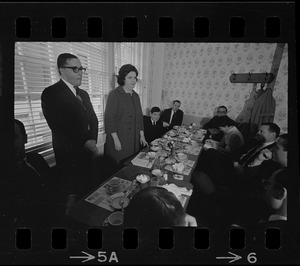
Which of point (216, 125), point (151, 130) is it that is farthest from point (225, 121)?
point (151, 130)

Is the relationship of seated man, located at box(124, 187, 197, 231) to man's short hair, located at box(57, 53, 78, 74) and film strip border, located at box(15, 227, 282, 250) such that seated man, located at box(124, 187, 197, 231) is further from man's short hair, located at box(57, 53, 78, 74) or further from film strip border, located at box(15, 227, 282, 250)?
man's short hair, located at box(57, 53, 78, 74)

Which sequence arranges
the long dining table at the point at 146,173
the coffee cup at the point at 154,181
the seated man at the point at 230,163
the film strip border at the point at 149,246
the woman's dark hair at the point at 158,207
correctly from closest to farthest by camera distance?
the woman's dark hair at the point at 158,207
the long dining table at the point at 146,173
the film strip border at the point at 149,246
the coffee cup at the point at 154,181
the seated man at the point at 230,163

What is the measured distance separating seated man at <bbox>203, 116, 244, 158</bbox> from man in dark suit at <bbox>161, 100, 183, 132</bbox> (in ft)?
1.15

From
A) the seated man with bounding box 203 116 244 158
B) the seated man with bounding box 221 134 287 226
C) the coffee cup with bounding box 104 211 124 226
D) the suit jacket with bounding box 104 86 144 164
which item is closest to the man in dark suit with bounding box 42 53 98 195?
the suit jacket with bounding box 104 86 144 164

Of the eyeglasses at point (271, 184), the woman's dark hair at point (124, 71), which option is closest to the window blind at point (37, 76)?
the woman's dark hair at point (124, 71)

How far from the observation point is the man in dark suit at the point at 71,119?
1.01m

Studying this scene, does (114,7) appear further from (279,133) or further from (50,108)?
(279,133)

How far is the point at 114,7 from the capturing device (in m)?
0.84

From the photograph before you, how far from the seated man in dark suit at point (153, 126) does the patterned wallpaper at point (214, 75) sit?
0.10 metres

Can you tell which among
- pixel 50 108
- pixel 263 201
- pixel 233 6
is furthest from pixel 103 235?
pixel 233 6

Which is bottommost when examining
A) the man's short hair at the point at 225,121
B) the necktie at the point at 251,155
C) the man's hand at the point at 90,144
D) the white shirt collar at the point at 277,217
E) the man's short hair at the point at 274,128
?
the white shirt collar at the point at 277,217

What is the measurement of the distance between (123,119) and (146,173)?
48 cm

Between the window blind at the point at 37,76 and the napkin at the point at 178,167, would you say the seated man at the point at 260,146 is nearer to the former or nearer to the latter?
the napkin at the point at 178,167

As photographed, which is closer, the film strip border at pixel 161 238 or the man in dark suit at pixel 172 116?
the film strip border at pixel 161 238
